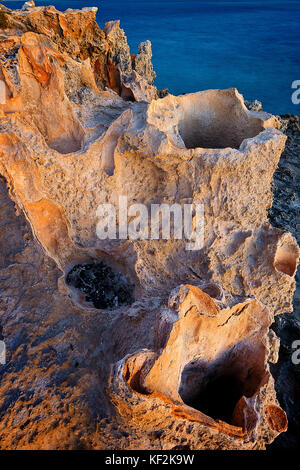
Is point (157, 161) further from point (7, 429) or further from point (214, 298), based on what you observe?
point (7, 429)

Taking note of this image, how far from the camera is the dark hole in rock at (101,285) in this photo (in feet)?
5.06

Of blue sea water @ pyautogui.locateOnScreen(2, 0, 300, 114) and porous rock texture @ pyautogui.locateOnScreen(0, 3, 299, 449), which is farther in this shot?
blue sea water @ pyautogui.locateOnScreen(2, 0, 300, 114)

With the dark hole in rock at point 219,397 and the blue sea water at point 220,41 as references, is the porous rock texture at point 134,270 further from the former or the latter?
the blue sea water at point 220,41

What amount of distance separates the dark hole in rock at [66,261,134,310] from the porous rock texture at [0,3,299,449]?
0.11 feet

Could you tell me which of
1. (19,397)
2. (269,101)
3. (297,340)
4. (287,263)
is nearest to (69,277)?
(19,397)

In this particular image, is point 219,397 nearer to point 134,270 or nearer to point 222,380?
point 222,380

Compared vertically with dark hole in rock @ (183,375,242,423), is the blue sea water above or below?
above

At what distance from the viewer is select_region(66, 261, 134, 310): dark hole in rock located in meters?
1.54

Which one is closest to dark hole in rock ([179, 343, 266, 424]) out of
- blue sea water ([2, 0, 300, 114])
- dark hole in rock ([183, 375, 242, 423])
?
dark hole in rock ([183, 375, 242, 423])

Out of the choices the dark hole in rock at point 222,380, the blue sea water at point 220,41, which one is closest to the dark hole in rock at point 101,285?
the dark hole in rock at point 222,380

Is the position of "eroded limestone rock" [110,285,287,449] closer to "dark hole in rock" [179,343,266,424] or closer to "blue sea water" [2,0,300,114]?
"dark hole in rock" [179,343,266,424]

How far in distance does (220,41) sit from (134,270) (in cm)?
889

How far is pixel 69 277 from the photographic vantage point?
1564mm

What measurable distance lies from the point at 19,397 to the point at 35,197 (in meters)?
0.83
